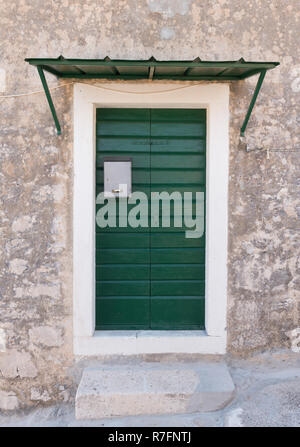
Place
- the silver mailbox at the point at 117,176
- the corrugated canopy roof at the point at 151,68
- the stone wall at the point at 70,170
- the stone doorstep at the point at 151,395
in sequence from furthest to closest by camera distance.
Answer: the silver mailbox at the point at 117,176, the stone wall at the point at 70,170, the stone doorstep at the point at 151,395, the corrugated canopy roof at the point at 151,68

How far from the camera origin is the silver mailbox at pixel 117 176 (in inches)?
156

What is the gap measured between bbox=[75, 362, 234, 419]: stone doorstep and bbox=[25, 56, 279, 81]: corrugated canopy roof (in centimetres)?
264

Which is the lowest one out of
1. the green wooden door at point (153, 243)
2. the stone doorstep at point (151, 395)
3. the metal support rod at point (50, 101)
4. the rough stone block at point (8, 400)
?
the rough stone block at point (8, 400)

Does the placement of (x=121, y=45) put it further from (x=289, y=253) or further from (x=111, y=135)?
(x=289, y=253)

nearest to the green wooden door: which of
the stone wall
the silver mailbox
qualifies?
the silver mailbox

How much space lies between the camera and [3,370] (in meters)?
3.92

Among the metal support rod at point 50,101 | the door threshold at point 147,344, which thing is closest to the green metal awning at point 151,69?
the metal support rod at point 50,101

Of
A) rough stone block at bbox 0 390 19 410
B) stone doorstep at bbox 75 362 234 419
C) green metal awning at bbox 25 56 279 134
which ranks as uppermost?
green metal awning at bbox 25 56 279 134

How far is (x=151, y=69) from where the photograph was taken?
3576mm

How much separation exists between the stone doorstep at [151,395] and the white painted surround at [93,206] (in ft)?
1.06

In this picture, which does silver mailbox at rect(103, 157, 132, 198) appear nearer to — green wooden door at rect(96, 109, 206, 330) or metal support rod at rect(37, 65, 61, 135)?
green wooden door at rect(96, 109, 206, 330)

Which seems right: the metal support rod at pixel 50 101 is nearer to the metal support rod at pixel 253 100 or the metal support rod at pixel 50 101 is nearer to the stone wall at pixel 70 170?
the stone wall at pixel 70 170

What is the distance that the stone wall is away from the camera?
383cm

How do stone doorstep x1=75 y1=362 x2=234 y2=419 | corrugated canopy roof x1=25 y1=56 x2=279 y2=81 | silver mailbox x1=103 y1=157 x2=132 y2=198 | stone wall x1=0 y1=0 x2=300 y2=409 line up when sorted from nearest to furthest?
corrugated canopy roof x1=25 y1=56 x2=279 y2=81
stone doorstep x1=75 y1=362 x2=234 y2=419
stone wall x1=0 y1=0 x2=300 y2=409
silver mailbox x1=103 y1=157 x2=132 y2=198
